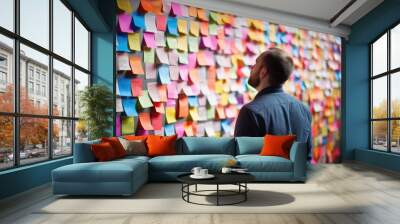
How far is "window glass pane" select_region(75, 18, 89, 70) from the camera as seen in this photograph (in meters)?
6.72

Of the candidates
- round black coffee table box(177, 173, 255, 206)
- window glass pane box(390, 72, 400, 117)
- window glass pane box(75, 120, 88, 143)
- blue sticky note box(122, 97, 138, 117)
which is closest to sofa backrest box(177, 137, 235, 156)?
blue sticky note box(122, 97, 138, 117)

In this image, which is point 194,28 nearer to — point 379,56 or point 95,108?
point 95,108

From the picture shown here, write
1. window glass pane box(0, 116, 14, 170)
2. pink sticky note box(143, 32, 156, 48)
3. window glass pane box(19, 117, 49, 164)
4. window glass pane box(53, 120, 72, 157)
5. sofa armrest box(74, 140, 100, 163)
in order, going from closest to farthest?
window glass pane box(0, 116, 14, 170), window glass pane box(19, 117, 49, 164), sofa armrest box(74, 140, 100, 163), window glass pane box(53, 120, 72, 157), pink sticky note box(143, 32, 156, 48)

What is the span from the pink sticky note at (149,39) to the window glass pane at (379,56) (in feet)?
16.5

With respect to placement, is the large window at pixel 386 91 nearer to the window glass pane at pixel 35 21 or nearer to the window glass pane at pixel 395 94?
the window glass pane at pixel 395 94

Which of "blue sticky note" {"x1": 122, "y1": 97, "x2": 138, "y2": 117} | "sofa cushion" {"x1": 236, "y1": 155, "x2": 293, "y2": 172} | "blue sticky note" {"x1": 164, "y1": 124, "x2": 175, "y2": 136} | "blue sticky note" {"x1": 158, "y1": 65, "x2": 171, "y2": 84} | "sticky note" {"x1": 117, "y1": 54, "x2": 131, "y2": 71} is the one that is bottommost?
"sofa cushion" {"x1": 236, "y1": 155, "x2": 293, "y2": 172}

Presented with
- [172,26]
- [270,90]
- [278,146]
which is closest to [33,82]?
[172,26]

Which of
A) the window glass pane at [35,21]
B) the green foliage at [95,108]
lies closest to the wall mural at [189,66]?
the green foliage at [95,108]

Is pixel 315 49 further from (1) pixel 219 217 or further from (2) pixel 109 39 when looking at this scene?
(1) pixel 219 217

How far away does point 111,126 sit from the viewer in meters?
7.01

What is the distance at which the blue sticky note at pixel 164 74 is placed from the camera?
7.23m

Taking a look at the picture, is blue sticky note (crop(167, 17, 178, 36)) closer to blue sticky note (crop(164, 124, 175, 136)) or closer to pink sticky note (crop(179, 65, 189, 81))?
pink sticky note (crop(179, 65, 189, 81))

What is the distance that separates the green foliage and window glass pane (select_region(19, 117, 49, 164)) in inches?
44.6

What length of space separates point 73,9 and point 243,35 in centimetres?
339
